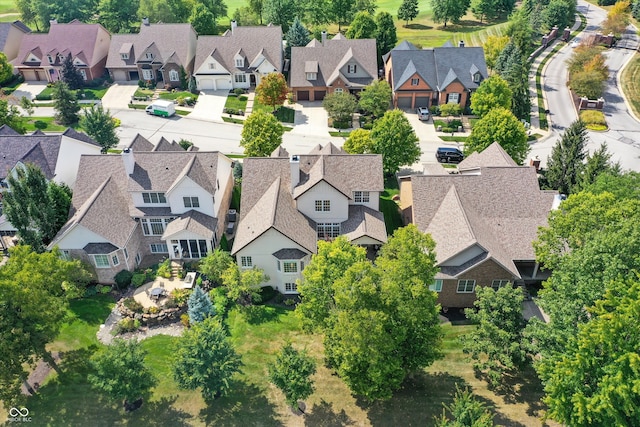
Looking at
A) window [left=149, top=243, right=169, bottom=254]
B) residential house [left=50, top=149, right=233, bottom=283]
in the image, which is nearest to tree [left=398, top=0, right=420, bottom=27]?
residential house [left=50, top=149, right=233, bottom=283]

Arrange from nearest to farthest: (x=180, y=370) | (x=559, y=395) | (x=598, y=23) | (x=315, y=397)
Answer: (x=559, y=395)
(x=180, y=370)
(x=315, y=397)
(x=598, y=23)

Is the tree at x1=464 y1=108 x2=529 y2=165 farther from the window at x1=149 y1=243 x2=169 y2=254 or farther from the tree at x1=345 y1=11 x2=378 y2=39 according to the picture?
the tree at x1=345 y1=11 x2=378 y2=39

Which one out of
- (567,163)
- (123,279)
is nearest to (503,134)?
(567,163)

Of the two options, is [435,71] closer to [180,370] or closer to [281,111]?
[281,111]

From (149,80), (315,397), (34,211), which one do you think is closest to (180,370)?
(315,397)

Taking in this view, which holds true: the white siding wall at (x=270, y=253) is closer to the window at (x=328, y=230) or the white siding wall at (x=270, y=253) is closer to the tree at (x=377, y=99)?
the window at (x=328, y=230)

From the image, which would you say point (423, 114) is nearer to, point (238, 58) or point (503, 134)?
point (503, 134)

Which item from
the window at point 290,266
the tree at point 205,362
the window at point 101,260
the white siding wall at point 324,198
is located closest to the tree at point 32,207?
the window at point 101,260
